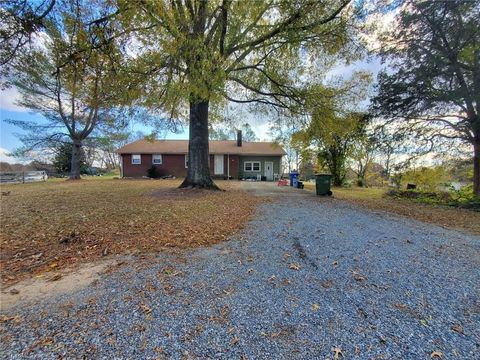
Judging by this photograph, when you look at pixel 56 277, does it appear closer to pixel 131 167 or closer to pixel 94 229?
pixel 94 229

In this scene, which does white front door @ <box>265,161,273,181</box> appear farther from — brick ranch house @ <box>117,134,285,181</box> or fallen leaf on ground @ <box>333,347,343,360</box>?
fallen leaf on ground @ <box>333,347,343,360</box>

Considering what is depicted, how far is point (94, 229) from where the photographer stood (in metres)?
4.90

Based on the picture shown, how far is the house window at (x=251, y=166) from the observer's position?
79.1 feet

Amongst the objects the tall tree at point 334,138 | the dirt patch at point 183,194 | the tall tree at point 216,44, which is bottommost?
the dirt patch at point 183,194

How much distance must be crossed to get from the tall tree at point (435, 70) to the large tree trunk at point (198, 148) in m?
8.71

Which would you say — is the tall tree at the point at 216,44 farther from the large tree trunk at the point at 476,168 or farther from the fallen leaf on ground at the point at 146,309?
the large tree trunk at the point at 476,168

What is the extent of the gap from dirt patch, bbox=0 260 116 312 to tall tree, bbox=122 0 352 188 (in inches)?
206

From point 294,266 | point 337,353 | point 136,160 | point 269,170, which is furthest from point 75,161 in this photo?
point 337,353

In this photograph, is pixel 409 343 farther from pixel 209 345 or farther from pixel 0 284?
pixel 0 284

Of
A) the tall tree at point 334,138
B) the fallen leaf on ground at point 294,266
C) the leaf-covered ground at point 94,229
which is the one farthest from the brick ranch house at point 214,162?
the fallen leaf on ground at point 294,266

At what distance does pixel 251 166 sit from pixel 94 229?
19.9m

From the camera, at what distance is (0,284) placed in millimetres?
2953

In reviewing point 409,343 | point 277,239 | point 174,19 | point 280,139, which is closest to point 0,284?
point 277,239

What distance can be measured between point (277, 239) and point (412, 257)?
2.27 meters
